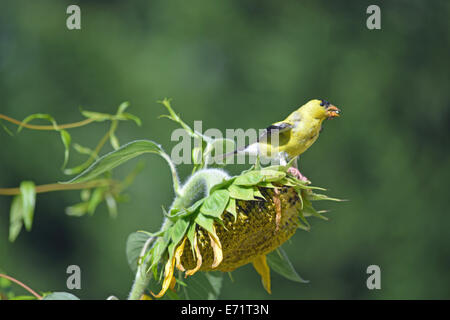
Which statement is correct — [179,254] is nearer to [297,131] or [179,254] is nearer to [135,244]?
[135,244]

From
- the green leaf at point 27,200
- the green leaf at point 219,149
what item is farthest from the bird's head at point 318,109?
the green leaf at point 27,200

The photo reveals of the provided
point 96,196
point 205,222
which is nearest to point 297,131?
point 205,222

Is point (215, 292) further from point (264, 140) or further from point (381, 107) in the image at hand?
point (381, 107)

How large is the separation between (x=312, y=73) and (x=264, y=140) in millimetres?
3214

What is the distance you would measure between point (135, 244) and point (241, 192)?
0.68 ft

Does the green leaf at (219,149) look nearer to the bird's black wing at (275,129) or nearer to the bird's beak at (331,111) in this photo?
the bird's black wing at (275,129)

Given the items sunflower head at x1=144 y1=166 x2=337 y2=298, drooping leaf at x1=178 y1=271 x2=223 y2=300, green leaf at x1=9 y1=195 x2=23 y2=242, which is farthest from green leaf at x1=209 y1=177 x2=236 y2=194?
green leaf at x1=9 y1=195 x2=23 y2=242

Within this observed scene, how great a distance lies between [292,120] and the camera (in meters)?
1.06

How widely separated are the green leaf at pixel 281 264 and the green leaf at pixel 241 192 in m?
0.18

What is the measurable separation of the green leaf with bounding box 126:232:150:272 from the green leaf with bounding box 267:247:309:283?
24 centimetres

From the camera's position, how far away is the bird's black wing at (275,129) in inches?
41.4

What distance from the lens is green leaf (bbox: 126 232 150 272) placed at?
0.94 meters

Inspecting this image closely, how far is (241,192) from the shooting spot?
0.88 metres

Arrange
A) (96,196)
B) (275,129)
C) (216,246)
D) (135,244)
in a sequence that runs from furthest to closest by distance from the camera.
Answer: (96,196) < (275,129) < (135,244) < (216,246)
